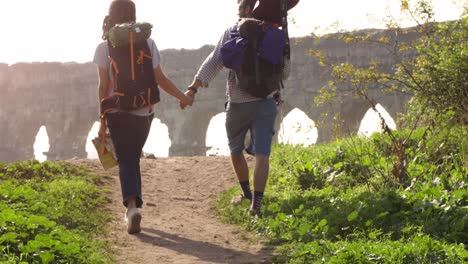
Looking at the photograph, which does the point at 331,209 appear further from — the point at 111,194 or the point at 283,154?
the point at 283,154

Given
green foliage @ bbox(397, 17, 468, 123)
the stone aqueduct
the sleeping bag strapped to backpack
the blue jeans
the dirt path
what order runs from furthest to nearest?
the stone aqueduct
green foliage @ bbox(397, 17, 468, 123)
the blue jeans
the sleeping bag strapped to backpack
the dirt path

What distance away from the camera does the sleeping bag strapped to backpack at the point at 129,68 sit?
208 inches

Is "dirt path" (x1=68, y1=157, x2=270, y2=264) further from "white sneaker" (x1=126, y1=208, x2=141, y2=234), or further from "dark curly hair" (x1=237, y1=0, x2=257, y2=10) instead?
"dark curly hair" (x1=237, y1=0, x2=257, y2=10)

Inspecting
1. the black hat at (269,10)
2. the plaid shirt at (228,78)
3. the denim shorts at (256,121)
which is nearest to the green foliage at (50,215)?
the denim shorts at (256,121)

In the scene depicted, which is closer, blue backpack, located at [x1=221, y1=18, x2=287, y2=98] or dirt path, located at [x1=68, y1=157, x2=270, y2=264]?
dirt path, located at [x1=68, y1=157, x2=270, y2=264]

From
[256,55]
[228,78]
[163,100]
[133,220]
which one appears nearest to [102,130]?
[133,220]

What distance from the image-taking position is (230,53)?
5594 mm

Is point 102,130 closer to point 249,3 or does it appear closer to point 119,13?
point 119,13

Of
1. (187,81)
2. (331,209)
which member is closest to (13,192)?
(331,209)

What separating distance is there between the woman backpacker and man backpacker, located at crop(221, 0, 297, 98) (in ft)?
1.94

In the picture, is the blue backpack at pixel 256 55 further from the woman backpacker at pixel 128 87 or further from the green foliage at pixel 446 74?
the green foliage at pixel 446 74

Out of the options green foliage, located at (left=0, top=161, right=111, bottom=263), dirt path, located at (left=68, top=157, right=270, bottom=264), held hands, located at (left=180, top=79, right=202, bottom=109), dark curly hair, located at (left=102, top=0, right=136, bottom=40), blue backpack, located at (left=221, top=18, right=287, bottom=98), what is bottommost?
dirt path, located at (left=68, top=157, right=270, bottom=264)

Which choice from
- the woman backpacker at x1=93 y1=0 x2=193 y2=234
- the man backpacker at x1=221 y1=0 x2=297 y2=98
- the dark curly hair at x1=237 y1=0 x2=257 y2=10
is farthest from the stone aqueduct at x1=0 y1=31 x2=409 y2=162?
the woman backpacker at x1=93 y1=0 x2=193 y2=234

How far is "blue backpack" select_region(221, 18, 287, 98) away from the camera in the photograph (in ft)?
18.1
